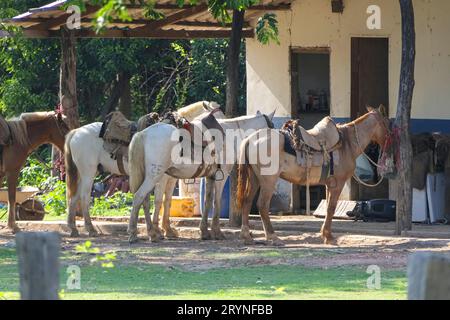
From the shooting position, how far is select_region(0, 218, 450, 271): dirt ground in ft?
52.0

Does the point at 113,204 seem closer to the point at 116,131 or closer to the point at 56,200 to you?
the point at 56,200

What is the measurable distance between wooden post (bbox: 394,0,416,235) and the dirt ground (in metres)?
0.46

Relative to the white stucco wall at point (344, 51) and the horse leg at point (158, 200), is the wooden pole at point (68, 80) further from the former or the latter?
the white stucco wall at point (344, 51)

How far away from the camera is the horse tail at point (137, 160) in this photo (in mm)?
17984

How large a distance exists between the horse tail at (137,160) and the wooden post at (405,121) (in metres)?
3.78

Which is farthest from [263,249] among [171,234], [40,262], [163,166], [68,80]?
[40,262]

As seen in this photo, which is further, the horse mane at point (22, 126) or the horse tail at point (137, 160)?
the horse mane at point (22, 126)

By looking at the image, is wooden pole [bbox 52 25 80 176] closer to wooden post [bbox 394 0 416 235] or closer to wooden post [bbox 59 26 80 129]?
wooden post [bbox 59 26 80 129]

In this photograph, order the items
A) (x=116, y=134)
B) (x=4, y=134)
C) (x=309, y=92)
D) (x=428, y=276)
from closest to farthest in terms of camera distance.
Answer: (x=428, y=276) < (x=116, y=134) < (x=4, y=134) < (x=309, y=92)

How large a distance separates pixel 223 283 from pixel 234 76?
277 inches

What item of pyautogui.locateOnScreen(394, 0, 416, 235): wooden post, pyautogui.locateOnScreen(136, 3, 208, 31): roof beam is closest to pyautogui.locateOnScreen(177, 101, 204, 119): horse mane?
pyautogui.locateOnScreen(136, 3, 208, 31): roof beam

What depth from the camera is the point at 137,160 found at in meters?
18.1

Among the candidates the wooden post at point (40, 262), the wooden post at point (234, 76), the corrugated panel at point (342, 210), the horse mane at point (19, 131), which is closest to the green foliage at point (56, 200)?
the horse mane at point (19, 131)
